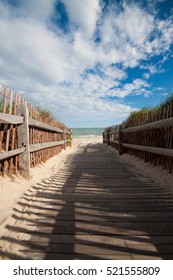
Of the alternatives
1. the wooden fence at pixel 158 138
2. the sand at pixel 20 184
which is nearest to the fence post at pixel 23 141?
the sand at pixel 20 184

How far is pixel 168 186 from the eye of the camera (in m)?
3.97

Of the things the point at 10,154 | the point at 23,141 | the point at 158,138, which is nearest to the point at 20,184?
the point at 10,154

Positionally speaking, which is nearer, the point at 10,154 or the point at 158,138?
the point at 10,154

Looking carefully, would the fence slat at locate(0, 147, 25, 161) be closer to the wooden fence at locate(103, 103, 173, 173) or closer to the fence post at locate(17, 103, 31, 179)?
the fence post at locate(17, 103, 31, 179)

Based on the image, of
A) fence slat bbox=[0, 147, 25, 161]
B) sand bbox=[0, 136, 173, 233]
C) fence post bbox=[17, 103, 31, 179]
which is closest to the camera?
sand bbox=[0, 136, 173, 233]

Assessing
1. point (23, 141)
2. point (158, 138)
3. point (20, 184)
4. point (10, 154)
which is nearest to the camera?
point (10, 154)

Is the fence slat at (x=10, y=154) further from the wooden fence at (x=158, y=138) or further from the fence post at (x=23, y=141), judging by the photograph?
the wooden fence at (x=158, y=138)

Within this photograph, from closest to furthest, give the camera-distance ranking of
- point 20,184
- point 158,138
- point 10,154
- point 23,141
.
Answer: point 10,154
point 20,184
point 23,141
point 158,138

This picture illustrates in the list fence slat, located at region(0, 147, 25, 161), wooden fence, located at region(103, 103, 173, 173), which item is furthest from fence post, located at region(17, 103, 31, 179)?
wooden fence, located at region(103, 103, 173, 173)

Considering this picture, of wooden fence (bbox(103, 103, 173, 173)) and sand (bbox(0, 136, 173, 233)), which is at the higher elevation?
wooden fence (bbox(103, 103, 173, 173))

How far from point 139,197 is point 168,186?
0.81 m

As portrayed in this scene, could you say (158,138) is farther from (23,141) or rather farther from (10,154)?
(10,154)

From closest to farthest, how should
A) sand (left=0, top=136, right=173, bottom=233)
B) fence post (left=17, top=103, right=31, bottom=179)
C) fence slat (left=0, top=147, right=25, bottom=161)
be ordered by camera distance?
sand (left=0, top=136, right=173, bottom=233)
fence slat (left=0, top=147, right=25, bottom=161)
fence post (left=17, top=103, right=31, bottom=179)
